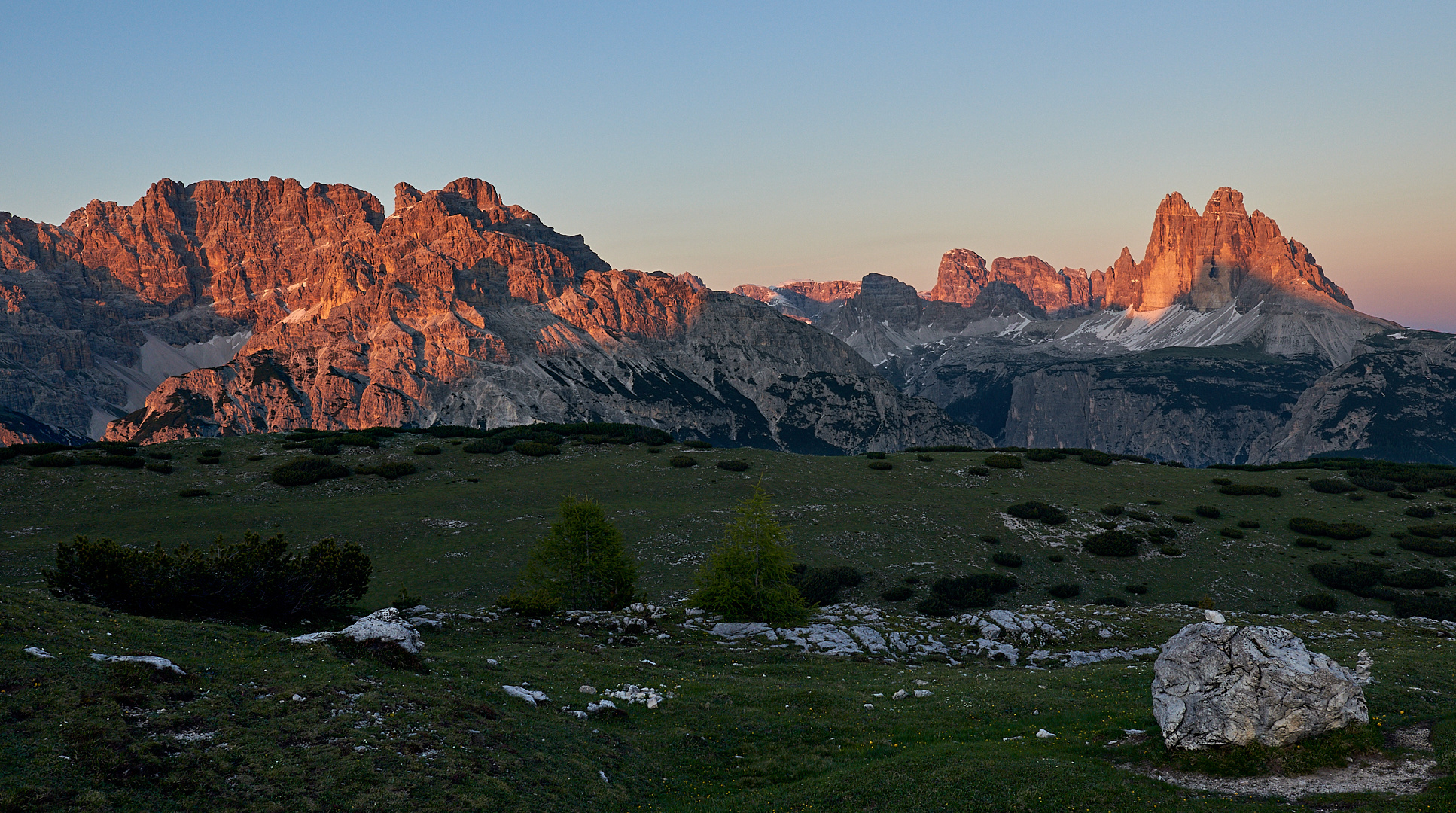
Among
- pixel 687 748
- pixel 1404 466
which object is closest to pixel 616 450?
pixel 687 748

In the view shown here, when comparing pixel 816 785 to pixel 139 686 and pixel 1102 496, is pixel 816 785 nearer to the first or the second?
pixel 139 686

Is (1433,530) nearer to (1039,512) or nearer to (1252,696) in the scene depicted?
(1039,512)

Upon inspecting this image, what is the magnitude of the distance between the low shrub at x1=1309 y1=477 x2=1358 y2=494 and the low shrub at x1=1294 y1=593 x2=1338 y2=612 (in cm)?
3011

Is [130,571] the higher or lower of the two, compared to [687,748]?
higher

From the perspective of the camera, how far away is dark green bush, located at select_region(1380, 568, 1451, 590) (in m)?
54.3

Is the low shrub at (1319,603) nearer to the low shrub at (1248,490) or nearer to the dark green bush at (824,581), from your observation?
the low shrub at (1248,490)

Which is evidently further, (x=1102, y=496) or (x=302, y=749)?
(x=1102, y=496)

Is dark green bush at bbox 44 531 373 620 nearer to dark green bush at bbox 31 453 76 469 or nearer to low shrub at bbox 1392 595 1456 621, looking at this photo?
dark green bush at bbox 31 453 76 469

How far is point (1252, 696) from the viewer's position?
18922 millimetres

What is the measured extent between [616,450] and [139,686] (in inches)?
2752

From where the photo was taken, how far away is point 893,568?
189ft

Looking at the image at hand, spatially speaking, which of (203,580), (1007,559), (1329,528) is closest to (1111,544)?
(1007,559)

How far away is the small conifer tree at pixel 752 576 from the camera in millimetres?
41375

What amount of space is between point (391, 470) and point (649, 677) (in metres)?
52.8
